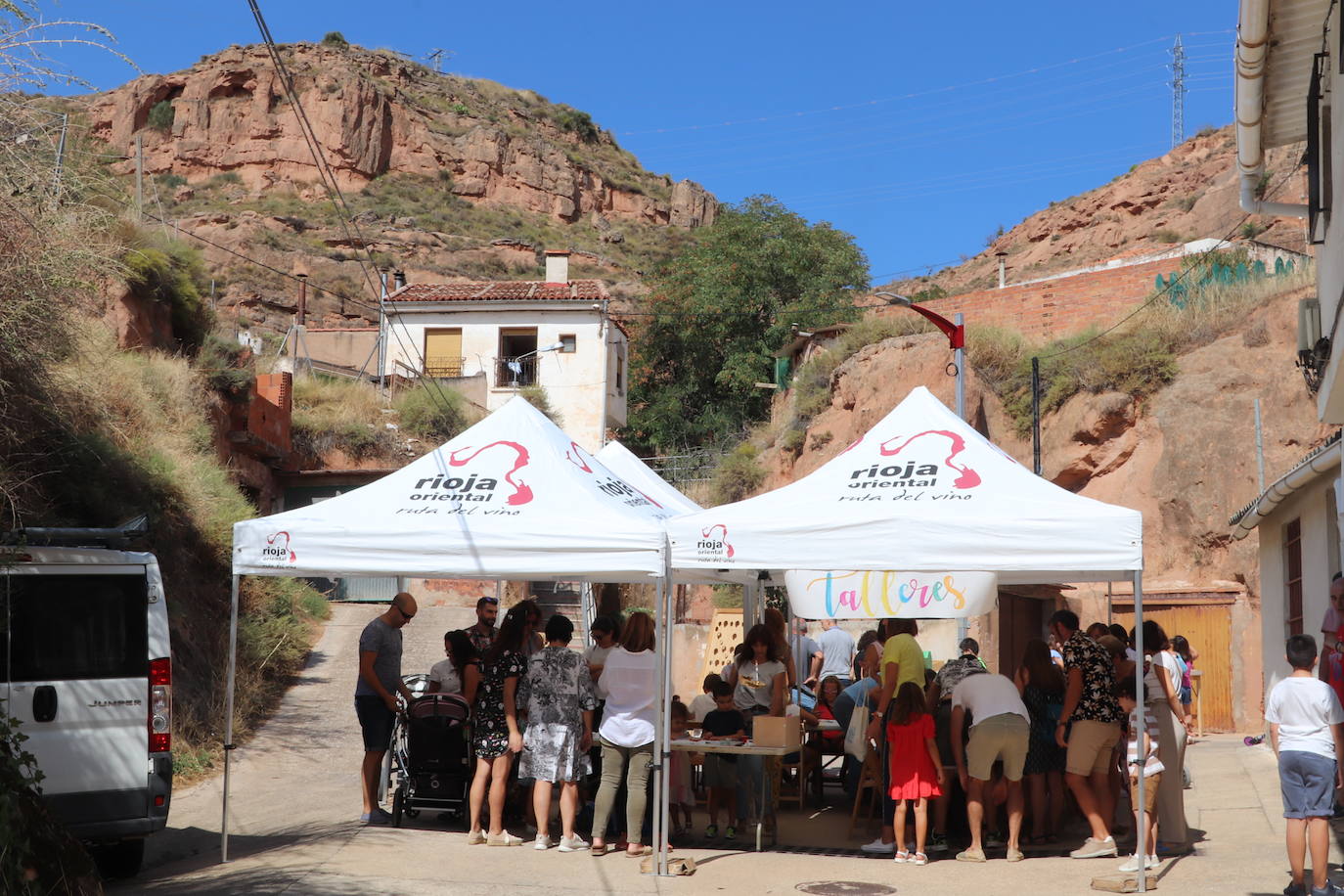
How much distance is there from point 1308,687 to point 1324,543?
7141mm

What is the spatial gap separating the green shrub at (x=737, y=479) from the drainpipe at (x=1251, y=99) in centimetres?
2129

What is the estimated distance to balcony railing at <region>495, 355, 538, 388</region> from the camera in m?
41.4

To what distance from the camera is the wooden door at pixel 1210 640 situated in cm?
1906

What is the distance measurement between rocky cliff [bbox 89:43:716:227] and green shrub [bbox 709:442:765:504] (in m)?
52.2

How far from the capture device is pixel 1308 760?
7.16 metres

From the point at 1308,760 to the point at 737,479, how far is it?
25.2 m

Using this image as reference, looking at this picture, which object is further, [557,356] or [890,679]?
[557,356]

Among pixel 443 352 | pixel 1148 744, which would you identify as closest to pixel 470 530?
pixel 1148 744

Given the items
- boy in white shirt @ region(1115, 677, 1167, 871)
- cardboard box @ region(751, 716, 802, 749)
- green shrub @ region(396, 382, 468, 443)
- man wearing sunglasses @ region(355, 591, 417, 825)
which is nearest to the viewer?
boy in white shirt @ region(1115, 677, 1167, 871)

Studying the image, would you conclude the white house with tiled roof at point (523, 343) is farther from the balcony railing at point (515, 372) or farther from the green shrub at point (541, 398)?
the green shrub at point (541, 398)

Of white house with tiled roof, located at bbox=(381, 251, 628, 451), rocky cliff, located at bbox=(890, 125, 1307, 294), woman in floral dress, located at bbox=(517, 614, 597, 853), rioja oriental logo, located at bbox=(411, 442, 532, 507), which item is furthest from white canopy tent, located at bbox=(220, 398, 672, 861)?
rocky cliff, located at bbox=(890, 125, 1307, 294)

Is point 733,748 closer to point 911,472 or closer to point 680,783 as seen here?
point 680,783

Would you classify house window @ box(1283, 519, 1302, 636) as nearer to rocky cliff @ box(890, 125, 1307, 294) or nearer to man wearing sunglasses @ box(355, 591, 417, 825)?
man wearing sunglasses @ box(355, 591, 417, 825)

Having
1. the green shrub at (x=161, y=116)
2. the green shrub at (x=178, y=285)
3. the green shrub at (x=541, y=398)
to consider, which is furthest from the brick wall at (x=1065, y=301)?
the green shrub at (x=161, y=116)
